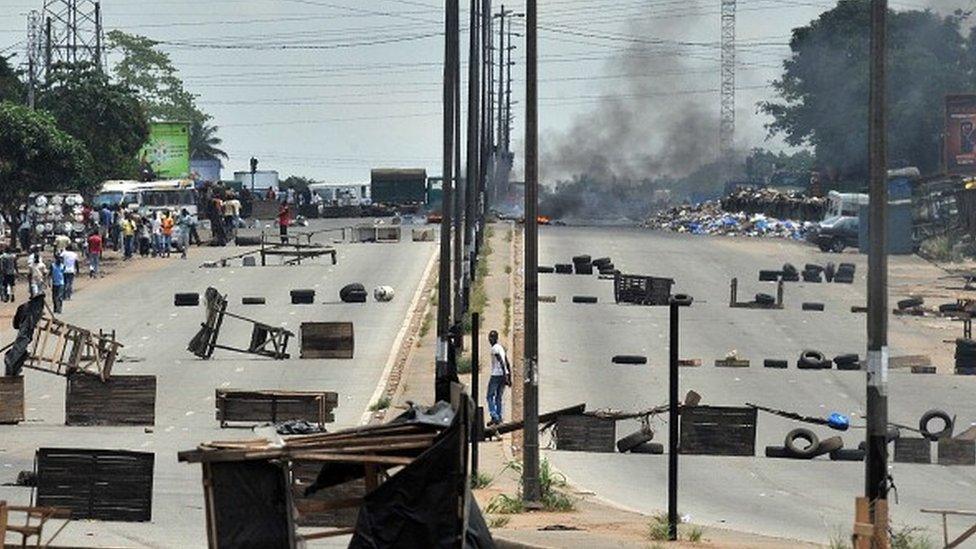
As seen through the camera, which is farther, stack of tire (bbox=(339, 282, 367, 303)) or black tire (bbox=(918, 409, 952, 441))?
stack of tire (bbox=(339, 282, 367, 303))

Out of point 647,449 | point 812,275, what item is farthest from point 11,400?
point 812,275

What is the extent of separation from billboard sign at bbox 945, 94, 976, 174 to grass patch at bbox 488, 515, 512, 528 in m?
72.2

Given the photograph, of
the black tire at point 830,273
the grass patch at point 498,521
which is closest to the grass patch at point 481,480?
the grass patch at point 498,521

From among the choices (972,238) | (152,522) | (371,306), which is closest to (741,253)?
(972,238)

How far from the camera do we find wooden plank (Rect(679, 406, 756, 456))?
115ft

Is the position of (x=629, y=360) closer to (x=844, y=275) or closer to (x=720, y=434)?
(x=720, y=434)

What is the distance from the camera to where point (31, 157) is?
242ft

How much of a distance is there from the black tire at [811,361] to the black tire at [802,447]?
12.4m

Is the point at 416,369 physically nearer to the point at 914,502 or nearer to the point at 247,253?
the point at 914,502

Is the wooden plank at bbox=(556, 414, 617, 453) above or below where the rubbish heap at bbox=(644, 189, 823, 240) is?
below

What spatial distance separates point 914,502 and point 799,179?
379 ft

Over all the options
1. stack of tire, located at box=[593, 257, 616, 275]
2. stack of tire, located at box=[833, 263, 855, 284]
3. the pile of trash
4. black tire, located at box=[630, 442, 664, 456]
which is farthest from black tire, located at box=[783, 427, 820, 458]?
the pile of trash

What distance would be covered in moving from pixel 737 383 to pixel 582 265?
26.6 metres

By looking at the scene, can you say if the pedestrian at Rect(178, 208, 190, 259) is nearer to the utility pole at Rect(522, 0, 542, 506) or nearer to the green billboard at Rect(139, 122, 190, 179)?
the green billboard at Rect(139, 122, 190, 179)
